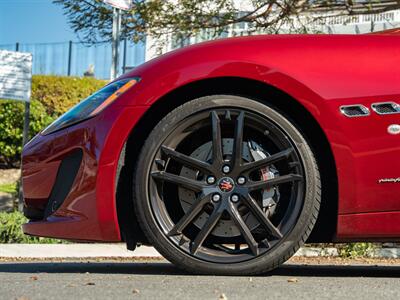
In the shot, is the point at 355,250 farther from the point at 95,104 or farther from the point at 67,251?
the point at 95,104

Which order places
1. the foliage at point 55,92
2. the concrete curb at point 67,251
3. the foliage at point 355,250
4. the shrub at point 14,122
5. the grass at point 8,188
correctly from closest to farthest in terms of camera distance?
the concrete curb at point 67,251 → the foliage at point 355,250 → the grass at point 8,188 → the shrub at point 14,122 → the foliage at point 55,92

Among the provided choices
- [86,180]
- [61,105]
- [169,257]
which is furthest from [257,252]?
[61,105]

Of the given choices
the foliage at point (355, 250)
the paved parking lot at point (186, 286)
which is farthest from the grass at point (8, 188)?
the paved parking lot at point (186, 286)

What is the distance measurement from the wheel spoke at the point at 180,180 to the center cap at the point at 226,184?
96 mm

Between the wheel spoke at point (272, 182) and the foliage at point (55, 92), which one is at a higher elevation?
the wheel spoke at point (272, 182)

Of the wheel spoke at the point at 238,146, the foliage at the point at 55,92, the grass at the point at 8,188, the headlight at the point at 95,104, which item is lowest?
the grass at the point at 8,188

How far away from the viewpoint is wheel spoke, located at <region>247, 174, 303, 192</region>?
3432 millimetres

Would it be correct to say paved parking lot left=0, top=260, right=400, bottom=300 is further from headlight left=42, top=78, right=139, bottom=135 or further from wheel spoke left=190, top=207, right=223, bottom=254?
headlight left=42, top=78, right=139, bottom=135

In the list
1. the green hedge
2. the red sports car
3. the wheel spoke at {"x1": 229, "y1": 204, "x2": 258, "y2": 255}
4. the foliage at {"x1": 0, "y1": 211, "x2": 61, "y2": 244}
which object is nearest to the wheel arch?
the red sports car

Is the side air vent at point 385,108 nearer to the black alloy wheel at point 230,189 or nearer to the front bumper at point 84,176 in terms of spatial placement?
the black alloy wheel at point 230,189

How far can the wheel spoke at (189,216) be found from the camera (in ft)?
11.3

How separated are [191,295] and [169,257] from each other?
0.55 m

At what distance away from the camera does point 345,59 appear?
3506 millimetres

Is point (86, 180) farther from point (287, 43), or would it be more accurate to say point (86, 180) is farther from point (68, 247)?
point (68, 247)
